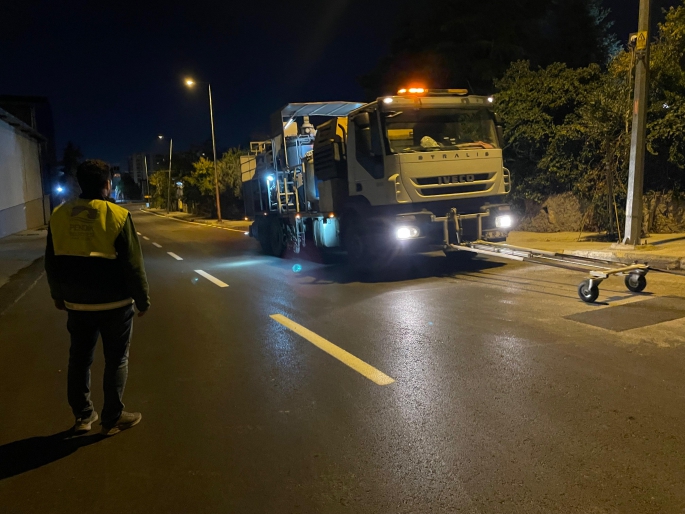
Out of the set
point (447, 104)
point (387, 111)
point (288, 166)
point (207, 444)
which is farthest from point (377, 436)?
point (288, 166)

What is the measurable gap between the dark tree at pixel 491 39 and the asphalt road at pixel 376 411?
16.2 metres

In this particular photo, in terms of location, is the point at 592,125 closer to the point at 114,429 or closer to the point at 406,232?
the point at 406,232

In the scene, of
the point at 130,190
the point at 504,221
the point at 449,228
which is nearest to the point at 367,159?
the point at 449,228

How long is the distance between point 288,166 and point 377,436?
10675 mm

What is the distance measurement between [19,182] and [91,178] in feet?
107

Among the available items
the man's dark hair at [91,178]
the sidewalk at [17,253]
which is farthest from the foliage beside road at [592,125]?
the sidewalk at [17,253]

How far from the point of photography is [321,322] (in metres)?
Answer: 7.44

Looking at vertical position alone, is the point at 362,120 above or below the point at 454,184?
above

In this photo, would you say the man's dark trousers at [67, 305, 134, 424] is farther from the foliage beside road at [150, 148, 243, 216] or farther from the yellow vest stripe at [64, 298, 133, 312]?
the foliage beside road at [150, 148, 243, 216]

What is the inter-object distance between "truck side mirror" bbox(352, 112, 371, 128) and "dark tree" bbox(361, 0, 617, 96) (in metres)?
13.0

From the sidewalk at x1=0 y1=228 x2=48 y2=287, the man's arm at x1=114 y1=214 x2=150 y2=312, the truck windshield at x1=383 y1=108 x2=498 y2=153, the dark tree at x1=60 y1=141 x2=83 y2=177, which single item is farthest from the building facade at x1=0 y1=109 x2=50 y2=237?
the dark tree at x1=60 y1=141 x2=83 y2=177

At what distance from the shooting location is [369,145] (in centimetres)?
1009

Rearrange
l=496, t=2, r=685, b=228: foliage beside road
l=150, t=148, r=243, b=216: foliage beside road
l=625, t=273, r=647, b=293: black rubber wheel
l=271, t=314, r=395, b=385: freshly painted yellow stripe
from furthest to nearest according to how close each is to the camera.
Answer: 1. l=150, t=148, r=243, b=216: foliage beside road
2. l=496, t=2, r=685, b=228: foliage beside road
3. l=625, t=273, r=647, b=293: black rubber wheel
4. l=271, t=314, r=395, b=385: freshly painted yellow stripe

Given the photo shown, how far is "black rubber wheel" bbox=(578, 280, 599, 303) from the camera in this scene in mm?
7441
